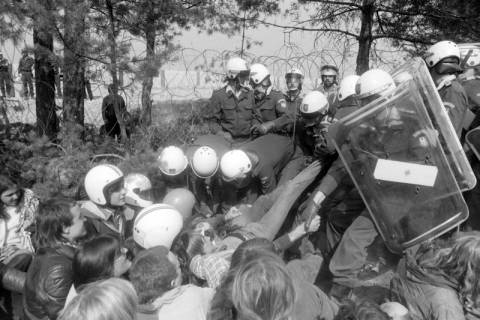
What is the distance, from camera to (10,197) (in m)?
4.29

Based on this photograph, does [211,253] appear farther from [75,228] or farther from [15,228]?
[15,228]

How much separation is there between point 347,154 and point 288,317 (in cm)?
144

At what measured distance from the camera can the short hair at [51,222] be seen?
137 inches

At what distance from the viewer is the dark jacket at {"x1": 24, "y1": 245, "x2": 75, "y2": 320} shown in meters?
3.06

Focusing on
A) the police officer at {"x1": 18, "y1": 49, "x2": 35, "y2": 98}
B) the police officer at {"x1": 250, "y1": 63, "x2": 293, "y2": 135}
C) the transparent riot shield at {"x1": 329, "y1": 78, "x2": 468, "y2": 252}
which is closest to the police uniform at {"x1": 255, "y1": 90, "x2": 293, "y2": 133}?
the police officer at {"x1": 250, "y1": 63, "x2": 293, "y2": 135}

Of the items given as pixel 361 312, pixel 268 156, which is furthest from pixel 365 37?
pixel 361 312

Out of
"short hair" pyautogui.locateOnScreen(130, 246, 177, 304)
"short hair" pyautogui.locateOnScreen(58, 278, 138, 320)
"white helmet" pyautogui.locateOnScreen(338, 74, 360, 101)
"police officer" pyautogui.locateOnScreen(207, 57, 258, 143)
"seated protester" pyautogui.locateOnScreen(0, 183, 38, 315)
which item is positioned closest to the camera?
"short hair" pyautogui.locateOnScreen(58, 278, 138, 320)

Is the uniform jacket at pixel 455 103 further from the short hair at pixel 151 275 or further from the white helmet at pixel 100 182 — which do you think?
the white helmet at pixel 100 182

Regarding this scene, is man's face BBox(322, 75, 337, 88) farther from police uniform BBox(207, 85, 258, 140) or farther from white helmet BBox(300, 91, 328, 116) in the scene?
white helmet BBox(300, 91, 328, 116)

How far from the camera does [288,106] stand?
5.94m

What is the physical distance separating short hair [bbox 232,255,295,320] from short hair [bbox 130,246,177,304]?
0.61m

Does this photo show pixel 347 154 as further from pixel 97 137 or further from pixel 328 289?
pixel 97 137

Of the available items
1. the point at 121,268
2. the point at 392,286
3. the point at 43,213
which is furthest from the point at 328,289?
the point at 43,213

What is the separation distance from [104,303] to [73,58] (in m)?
4.25
